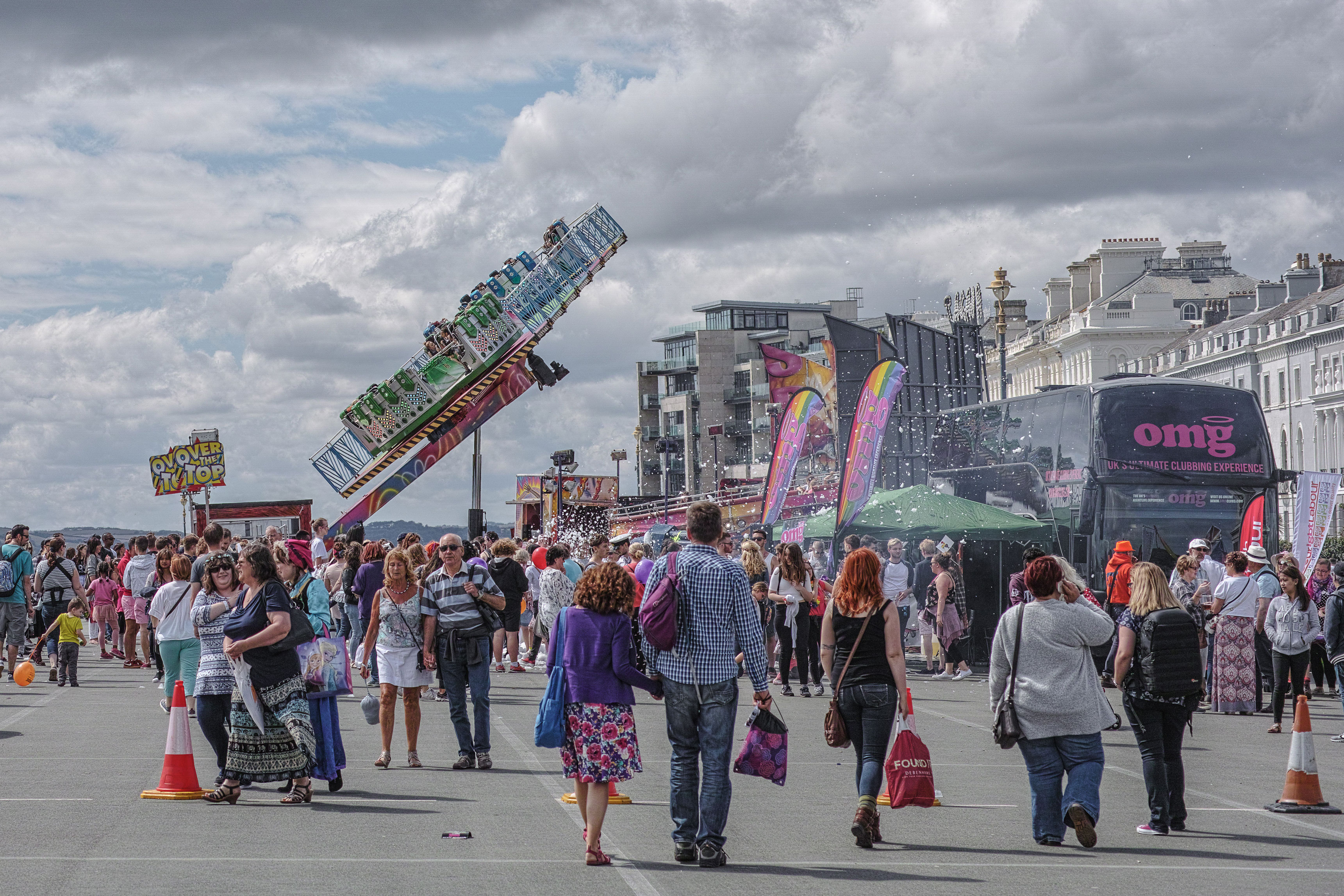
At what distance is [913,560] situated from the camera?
24.4 meters

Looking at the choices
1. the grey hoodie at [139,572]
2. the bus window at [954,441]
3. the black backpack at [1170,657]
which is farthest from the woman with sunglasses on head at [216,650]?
the bus window at [954,441]

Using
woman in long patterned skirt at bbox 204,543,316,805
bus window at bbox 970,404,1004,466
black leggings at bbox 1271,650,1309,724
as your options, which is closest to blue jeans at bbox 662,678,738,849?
woman in long patterned skirt at bbox 204,543,316,805

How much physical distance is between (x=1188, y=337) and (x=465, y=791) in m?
86.1

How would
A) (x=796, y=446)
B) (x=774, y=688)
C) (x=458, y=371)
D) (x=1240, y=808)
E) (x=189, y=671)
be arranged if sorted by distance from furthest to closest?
(x=458, y=371) → (x=796, y=446) → (x=774, y=688) → (x=189, y=671) → (x=1240, y=808)

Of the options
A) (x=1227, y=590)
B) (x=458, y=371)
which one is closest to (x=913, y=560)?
(x=1227, y=590)

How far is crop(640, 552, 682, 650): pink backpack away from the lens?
8109mm

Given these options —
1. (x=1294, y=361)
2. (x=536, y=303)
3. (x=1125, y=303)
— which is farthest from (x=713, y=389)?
(x=536, y=303)

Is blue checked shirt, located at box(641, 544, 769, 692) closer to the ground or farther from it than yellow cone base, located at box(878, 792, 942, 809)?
farther from it

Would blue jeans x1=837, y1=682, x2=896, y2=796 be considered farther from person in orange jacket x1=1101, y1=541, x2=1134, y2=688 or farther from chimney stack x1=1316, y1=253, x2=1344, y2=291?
chimney stack x1=1316, y1=253, x2=1344, y2=291

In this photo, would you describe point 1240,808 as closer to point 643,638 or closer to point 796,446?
point 643,638

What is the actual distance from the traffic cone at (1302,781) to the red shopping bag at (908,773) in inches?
103

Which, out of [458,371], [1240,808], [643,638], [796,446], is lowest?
[1240,808]

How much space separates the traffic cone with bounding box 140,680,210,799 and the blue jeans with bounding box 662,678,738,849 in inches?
139

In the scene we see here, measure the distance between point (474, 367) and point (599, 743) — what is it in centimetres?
3584
